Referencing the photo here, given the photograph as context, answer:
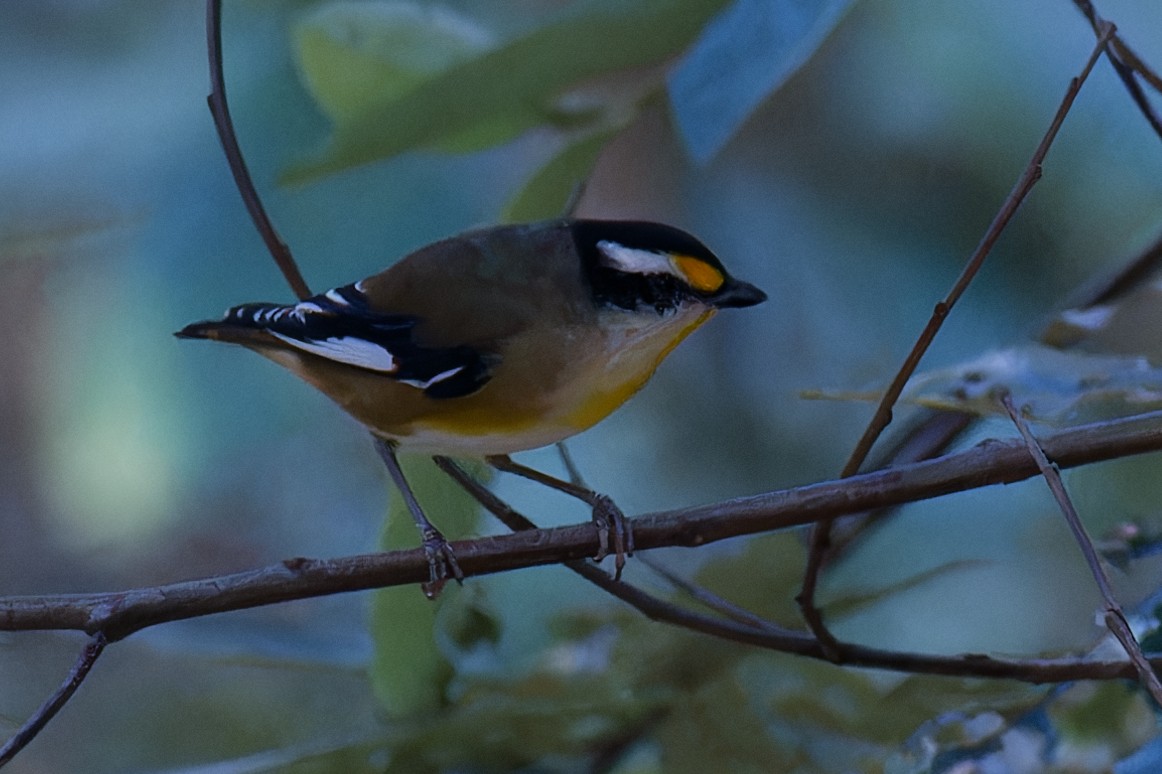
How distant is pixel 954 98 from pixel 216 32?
1.72 feet

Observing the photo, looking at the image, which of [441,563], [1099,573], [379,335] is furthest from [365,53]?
[1099,573]

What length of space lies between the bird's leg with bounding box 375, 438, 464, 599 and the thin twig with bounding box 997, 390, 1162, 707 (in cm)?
17

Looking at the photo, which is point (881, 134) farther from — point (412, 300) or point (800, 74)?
point (412, 300)

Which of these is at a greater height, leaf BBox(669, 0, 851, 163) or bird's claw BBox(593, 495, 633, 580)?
leaf BBox(669, 0, 851, 163)

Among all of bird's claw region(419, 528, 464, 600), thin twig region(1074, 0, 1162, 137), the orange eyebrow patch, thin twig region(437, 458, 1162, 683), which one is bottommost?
thin twig region(437, 458, 1162, 683)

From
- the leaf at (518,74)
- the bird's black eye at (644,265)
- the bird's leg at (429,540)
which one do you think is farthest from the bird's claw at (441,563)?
the leaf at (518,74)

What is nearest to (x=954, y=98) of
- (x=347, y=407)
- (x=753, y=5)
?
(x=753, y=5)

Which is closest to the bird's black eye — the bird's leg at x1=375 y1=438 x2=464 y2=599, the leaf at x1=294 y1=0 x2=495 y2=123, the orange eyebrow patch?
the orange eyebrow patch

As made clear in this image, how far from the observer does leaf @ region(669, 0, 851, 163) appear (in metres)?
0.40

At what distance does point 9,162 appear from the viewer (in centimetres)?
79

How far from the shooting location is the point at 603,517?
39 centimetres

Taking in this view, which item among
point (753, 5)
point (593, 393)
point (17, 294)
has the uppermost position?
point (17, 294)

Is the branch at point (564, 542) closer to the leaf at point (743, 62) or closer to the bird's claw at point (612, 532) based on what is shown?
the bird's claw at point (612, 532)

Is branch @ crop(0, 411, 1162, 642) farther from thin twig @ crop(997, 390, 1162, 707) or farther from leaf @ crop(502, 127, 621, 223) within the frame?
leaf @ crop(502, 127, 621, 223)
